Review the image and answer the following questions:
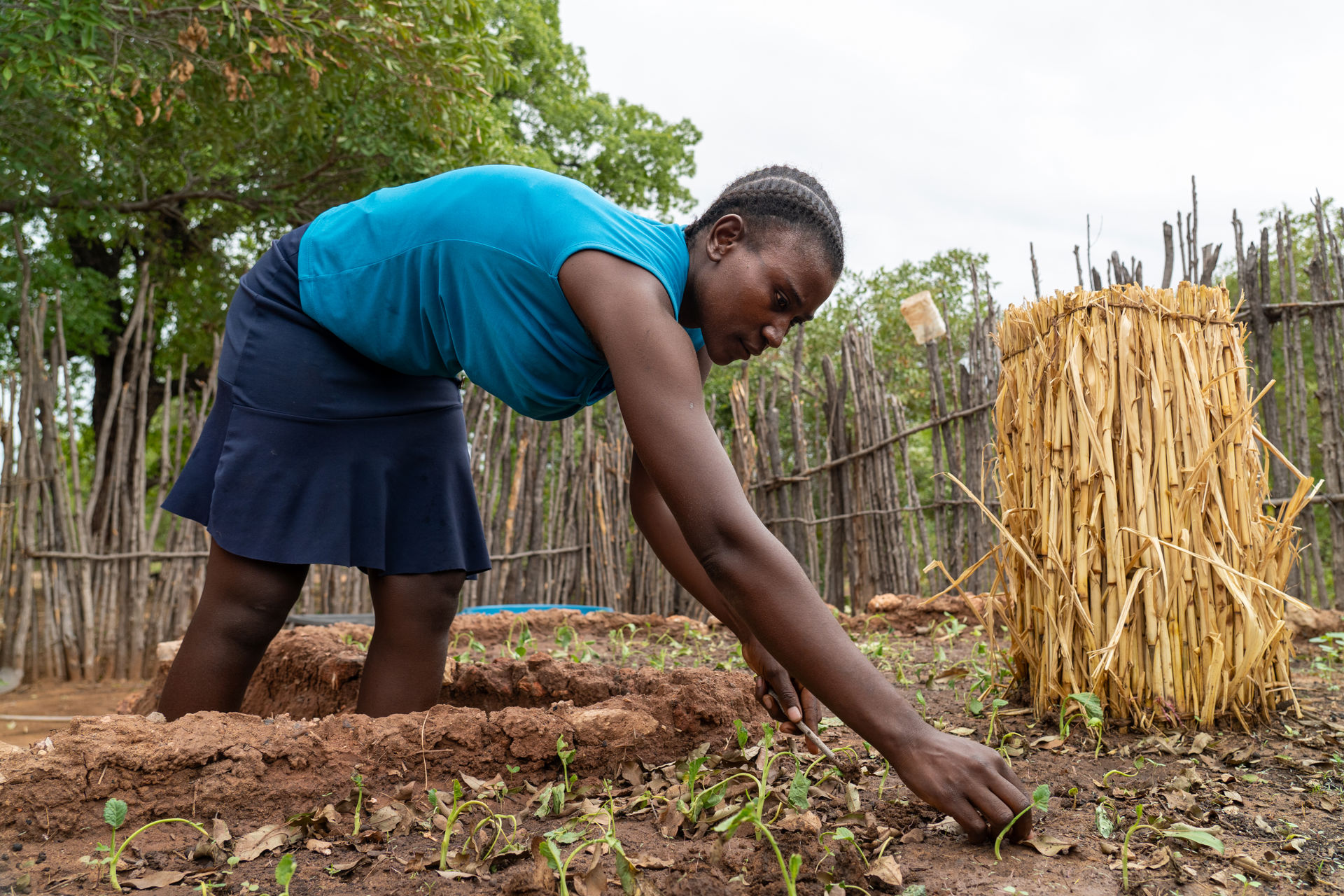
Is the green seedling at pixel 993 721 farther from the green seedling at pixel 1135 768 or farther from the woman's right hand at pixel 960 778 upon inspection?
the woman's right hand at pixel 960 778

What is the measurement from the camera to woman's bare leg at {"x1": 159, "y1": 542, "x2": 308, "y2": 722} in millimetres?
1821

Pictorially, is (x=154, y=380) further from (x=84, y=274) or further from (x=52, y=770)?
(x=52, y=770)

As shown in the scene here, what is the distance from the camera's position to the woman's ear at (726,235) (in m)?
1.56

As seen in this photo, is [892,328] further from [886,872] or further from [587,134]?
[886,872]

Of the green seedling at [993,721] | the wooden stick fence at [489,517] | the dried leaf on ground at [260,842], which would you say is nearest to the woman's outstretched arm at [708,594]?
the green seedling at [993,721]

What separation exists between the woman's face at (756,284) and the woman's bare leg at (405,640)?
37.6 inches

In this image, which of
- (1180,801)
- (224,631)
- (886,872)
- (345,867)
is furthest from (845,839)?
(224,631)

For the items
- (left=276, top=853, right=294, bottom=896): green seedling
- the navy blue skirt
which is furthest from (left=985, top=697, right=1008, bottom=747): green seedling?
(left=276, top=853, right=294, bottom=896): green seedling

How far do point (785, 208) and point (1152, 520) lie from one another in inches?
44.7

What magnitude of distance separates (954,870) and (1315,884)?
0.53 m

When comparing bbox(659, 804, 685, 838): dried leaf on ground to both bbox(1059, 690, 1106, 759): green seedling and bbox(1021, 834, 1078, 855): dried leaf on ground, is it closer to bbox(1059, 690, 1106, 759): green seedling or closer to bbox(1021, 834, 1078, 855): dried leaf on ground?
bbox(1021, 834, 1078, 855): dried leaf on ground

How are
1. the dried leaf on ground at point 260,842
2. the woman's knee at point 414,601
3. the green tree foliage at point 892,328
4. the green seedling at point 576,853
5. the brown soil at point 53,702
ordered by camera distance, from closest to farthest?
the green seedling at point 576,853, the dried leaf on ground at point 260,842, the woman's knee at point 414,601, the brown soil at point 53,702, the green tree foliage at point 892,328

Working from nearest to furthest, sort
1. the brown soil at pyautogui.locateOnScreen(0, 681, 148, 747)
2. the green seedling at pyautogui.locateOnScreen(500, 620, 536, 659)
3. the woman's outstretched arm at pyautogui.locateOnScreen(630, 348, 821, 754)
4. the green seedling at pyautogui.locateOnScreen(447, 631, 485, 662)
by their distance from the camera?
1. the woman's outstretched arm at pyautogui.locateOnScreen(630, 348, 821, 754)
2. the green seedling at pyautogui.locateOnScreen(500, 620, 536, 659)
3. the green seedling at pyautogui.locateOnScreen(447, 631, 485, 662)
4. the brown soil at pyautogui.locateOnScreen(0, 681, 148, 747)

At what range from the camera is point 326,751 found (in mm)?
1713
